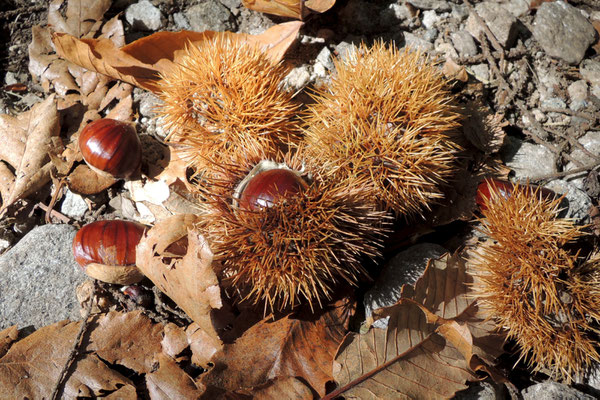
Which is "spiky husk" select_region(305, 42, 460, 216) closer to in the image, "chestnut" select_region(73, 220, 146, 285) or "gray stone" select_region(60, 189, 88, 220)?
"chestnut" select_region(73, 220, 146, 285)

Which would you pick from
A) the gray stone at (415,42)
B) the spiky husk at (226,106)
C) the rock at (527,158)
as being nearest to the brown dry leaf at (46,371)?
the spiky husk at (226,106)

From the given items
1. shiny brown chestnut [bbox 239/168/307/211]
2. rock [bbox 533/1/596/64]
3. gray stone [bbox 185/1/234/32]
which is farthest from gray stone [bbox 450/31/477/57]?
shiny brown chestnut [bbox 239/168/307/211]

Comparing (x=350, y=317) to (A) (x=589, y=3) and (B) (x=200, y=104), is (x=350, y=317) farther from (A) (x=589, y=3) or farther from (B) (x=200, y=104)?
(A) (x=589, y=3)

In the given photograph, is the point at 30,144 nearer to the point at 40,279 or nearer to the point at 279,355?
the point at 40,279

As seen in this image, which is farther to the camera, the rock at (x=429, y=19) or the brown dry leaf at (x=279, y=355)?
the rock at (x=429, y=19)

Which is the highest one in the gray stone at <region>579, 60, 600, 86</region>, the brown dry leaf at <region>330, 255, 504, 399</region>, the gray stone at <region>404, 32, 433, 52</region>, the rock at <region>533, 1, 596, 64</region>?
the rock at <region>533, 1, 596, 64</region>

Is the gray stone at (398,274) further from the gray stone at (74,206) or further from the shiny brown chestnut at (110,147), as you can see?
the gray stone at (74,206)

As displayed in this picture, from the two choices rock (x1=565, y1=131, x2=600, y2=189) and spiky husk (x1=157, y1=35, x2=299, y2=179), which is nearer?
spiky husk (x1=157, y1=35, x2=299, y2=179)
